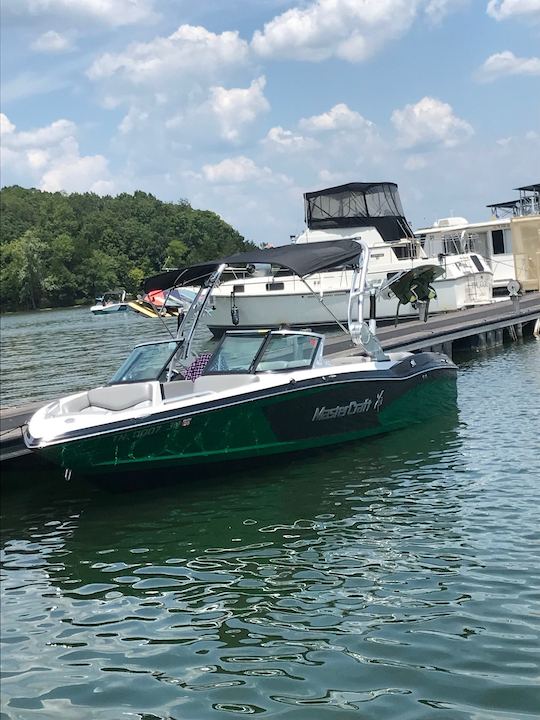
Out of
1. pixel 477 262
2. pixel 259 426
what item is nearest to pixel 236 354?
pixel 259 426

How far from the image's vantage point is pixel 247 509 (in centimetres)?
1054

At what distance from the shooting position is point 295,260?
42.4 feet

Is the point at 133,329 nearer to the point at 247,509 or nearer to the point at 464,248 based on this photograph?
the point at 464,248

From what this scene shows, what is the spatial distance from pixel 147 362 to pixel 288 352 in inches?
89.7

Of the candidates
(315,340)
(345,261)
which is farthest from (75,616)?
(345,261)

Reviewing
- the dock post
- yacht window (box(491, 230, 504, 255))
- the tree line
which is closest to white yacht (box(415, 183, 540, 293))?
yacht window (box(491, 230, 504, 255))

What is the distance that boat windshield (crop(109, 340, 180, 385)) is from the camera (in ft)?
41.9

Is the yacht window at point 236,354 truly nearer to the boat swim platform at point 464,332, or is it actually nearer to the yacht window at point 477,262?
the boat swim platform at point 464,332

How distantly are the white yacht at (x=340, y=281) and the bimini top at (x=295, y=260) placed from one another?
1940 centimetres

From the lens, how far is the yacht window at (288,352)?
12.3 metres

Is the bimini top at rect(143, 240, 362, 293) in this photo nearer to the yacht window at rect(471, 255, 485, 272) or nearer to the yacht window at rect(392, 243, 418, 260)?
the yacht window at rect(392, 243, 418, 260)

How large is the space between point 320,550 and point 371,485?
2.61 metres

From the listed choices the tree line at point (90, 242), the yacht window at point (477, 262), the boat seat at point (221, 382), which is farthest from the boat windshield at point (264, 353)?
the tree line at point (90, 242)

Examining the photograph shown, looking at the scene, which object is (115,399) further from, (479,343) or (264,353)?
(479,343)
